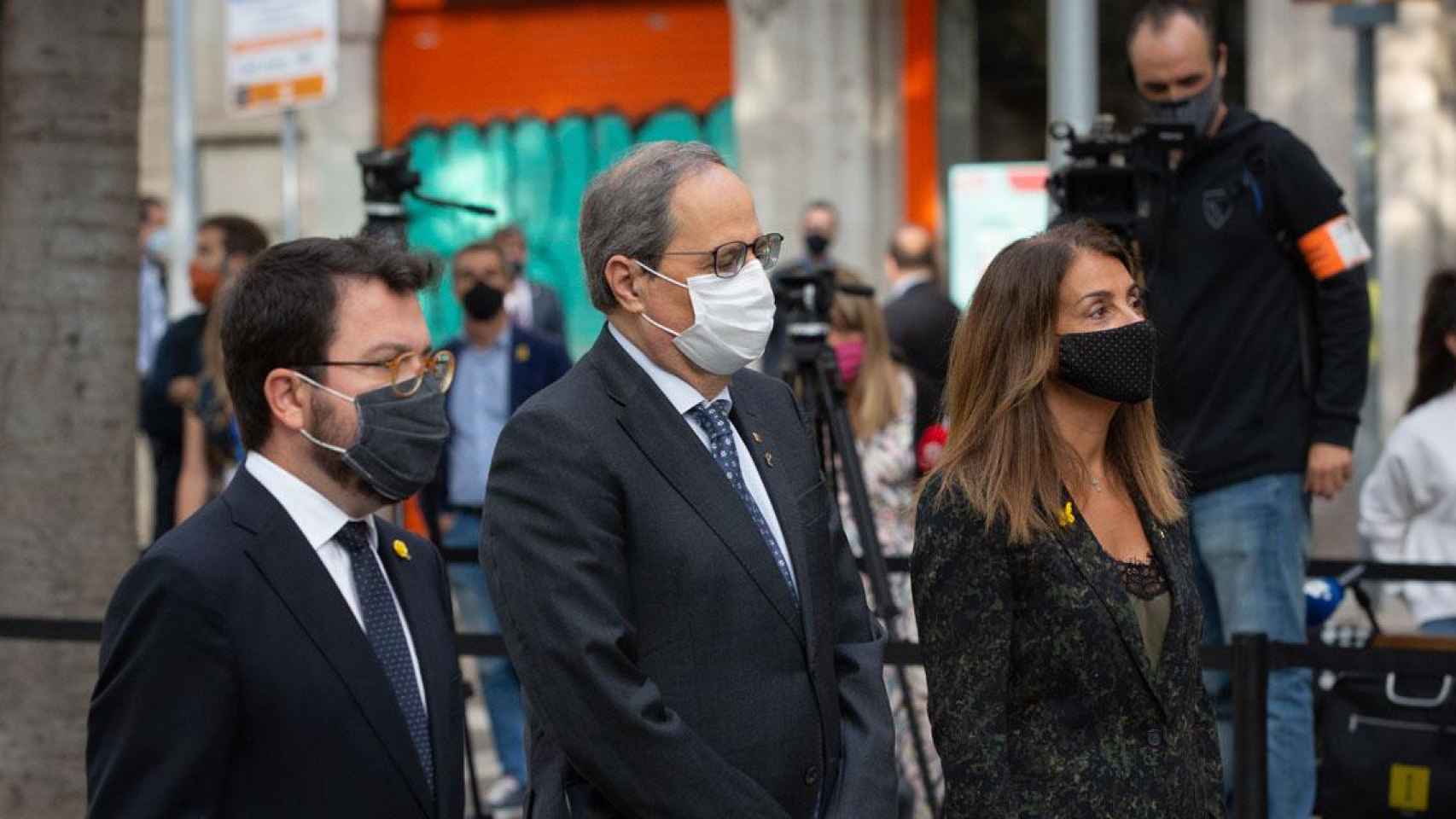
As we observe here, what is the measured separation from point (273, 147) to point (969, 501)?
42.1 feet

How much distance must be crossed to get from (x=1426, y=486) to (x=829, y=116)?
743 centimetres

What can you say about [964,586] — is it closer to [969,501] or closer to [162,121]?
[969,501]

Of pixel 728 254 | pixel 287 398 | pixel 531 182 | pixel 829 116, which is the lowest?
pixel 287 398

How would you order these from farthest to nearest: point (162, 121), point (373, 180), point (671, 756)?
point (162, 121) < point (373, 180) < point (671, 756)

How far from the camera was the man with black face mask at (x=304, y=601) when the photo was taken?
3230mm

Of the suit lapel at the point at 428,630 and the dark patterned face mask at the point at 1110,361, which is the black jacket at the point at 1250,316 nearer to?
the dark patterned face mask at the point at 1110,361

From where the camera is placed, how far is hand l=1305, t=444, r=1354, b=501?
5945mm

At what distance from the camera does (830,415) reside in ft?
21.3

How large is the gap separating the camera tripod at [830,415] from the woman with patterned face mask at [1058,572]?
2203 mm

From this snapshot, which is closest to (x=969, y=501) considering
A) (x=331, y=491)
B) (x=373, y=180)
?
(x=331, y=491)

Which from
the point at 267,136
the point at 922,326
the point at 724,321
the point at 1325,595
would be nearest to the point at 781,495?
the point at 724,321

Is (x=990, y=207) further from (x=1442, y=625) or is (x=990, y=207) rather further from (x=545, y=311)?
(x=1442, y=625)

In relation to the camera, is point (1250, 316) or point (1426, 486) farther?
point (1426, 486)

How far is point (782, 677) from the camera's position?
352 centimetres
